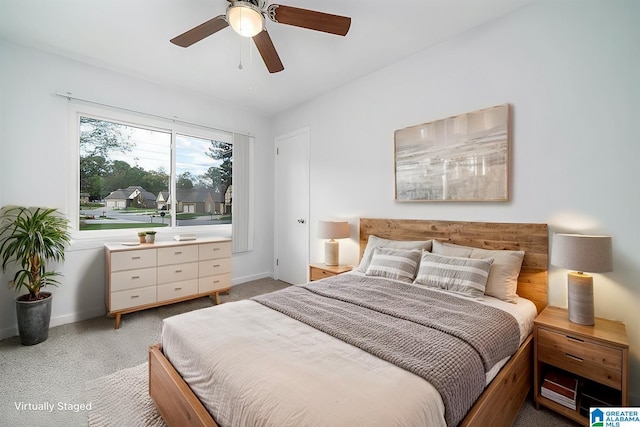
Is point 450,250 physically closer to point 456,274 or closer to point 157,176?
point 456,274

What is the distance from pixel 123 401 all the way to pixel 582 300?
3.03 metres

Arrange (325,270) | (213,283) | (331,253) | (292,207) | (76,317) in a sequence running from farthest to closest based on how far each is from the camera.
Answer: (292,207), (213,283), (331,253), (325,270), (76,317)

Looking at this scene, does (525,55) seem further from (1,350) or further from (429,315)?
(1,350)

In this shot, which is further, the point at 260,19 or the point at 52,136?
the point at 52,136

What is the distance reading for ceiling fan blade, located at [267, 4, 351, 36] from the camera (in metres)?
1.72

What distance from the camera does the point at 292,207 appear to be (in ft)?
14.6

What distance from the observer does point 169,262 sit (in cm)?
319

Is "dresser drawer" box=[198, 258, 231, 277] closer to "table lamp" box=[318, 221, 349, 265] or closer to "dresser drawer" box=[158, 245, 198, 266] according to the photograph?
"dresser drawer" box=[158, 245, 198, 266]

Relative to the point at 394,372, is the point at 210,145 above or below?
above

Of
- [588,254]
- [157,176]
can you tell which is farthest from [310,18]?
[157,176]

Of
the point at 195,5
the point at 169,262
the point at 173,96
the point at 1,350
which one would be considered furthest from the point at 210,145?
the point at 1,350

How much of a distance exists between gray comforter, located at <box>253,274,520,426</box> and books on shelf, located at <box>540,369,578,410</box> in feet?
1.46

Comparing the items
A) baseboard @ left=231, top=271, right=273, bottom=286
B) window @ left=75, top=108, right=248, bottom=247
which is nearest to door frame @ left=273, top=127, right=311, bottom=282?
baseboard @ left=231, top=271, right=273, bottom=286

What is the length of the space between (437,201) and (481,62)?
1271 mm
